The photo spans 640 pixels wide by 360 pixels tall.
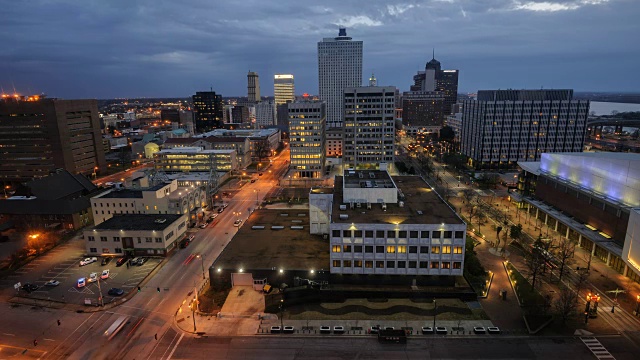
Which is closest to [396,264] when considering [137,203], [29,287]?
[29,287]

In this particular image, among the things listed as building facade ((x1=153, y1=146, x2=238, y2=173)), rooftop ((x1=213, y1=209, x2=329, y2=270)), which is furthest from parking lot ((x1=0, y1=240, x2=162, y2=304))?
building facade ((x1=153, y1=146, x2=238, y2=173))

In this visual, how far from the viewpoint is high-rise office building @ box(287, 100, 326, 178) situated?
6009 inches

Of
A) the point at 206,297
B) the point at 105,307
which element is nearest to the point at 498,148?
the point at 206,297

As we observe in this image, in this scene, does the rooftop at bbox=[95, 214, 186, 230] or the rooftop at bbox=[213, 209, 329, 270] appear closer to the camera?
the rooftop at bbox=[213, 209, 329, 270]

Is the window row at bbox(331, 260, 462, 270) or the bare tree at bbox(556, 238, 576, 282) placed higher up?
the window row at bbox(331, 260, 462, 270)

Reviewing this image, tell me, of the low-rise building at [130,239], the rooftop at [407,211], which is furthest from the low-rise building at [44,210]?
the rooftop at [407,211]

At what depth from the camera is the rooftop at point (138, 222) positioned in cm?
7756

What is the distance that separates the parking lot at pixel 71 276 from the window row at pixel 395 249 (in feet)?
126

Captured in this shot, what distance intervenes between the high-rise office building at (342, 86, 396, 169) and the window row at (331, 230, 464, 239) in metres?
97.2

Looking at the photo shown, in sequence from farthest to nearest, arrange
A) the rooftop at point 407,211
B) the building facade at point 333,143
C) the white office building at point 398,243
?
the building facade at point 333,143 → the rooftop at point 407,211 → the white office building at point 398,243

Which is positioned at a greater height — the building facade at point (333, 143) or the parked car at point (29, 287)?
the building facade at point (333, 143)

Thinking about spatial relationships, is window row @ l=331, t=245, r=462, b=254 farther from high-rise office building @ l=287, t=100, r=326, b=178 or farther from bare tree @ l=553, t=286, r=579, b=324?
high-rise office building @ l=287, t=100, r=326, b=178

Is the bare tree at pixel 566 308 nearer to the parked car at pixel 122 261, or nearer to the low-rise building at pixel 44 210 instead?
the parked car at pixel 122 261

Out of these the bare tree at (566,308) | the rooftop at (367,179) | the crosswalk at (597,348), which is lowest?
the crosswalk at (597,348)
